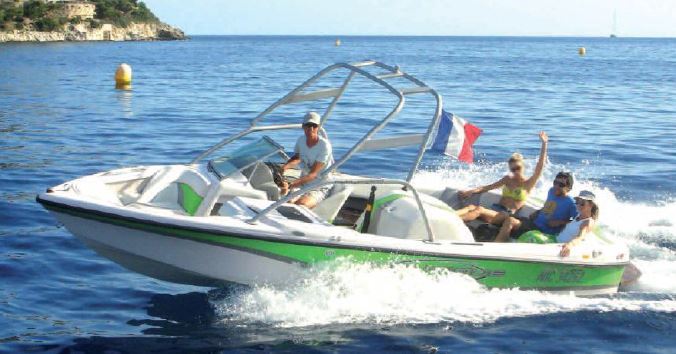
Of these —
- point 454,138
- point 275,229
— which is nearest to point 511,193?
point 454,138

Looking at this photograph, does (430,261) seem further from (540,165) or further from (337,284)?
(540,165)

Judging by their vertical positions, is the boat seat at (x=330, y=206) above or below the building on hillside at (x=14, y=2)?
above

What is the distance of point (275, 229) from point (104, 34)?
11972 cm

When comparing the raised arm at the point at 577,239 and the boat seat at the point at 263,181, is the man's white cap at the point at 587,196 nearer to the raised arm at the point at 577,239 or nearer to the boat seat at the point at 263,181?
the raised arm at the point at 577,239

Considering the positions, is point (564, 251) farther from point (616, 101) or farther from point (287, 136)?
point (616, 101)

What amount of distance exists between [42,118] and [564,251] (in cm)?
1869

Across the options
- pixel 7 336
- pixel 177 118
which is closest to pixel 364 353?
pixel 7 336

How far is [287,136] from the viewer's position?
20141mm

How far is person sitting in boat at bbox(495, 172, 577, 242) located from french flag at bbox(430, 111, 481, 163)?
960 mm

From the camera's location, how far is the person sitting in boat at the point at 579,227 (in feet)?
30.6

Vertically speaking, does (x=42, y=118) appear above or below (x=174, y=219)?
below

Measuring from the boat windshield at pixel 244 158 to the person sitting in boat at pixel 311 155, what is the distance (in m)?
0.25

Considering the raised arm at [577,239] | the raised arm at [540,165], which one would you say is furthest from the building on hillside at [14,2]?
the raised arm at [577,239]

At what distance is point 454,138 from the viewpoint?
30.8 feet
